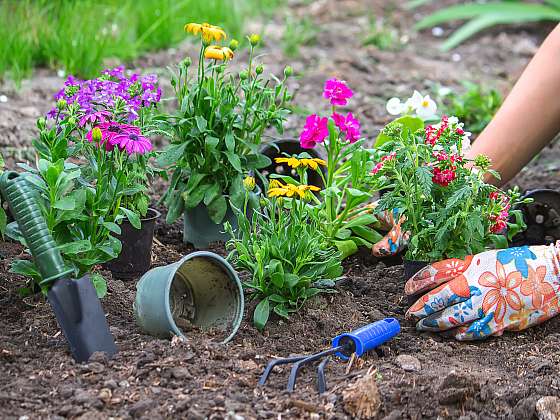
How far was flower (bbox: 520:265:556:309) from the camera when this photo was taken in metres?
2.30

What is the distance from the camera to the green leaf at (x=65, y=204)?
6.64 feet

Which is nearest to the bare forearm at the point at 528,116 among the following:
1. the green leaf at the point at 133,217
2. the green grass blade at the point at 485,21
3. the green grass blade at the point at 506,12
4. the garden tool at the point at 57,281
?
the green leaf at the point at 133,217

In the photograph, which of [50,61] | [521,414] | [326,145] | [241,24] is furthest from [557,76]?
[241,24]

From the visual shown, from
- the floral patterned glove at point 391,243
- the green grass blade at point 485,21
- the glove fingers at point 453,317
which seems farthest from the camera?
the green grass blade at point 485,21

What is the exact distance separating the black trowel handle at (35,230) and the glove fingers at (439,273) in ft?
2.95

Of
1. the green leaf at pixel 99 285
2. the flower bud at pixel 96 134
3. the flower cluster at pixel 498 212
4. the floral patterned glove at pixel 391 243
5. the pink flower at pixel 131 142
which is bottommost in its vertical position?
the floral patterned glove at pixel 391 243

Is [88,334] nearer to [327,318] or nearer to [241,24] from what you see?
[327,318]

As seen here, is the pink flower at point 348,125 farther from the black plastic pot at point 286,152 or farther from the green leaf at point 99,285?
the green leaf at point 99,285

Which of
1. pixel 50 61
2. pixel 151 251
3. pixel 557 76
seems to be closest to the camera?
pixel 151 251

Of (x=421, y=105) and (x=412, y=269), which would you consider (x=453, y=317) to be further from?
(x=421, y=105)

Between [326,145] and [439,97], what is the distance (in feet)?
6.21

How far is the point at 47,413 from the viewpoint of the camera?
5.75 feet

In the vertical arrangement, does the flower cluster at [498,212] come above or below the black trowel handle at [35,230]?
below

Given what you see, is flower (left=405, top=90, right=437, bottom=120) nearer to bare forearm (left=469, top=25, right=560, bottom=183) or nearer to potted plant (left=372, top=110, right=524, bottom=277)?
bare forearm (left=469, top=25, right=560, bottom=183)
